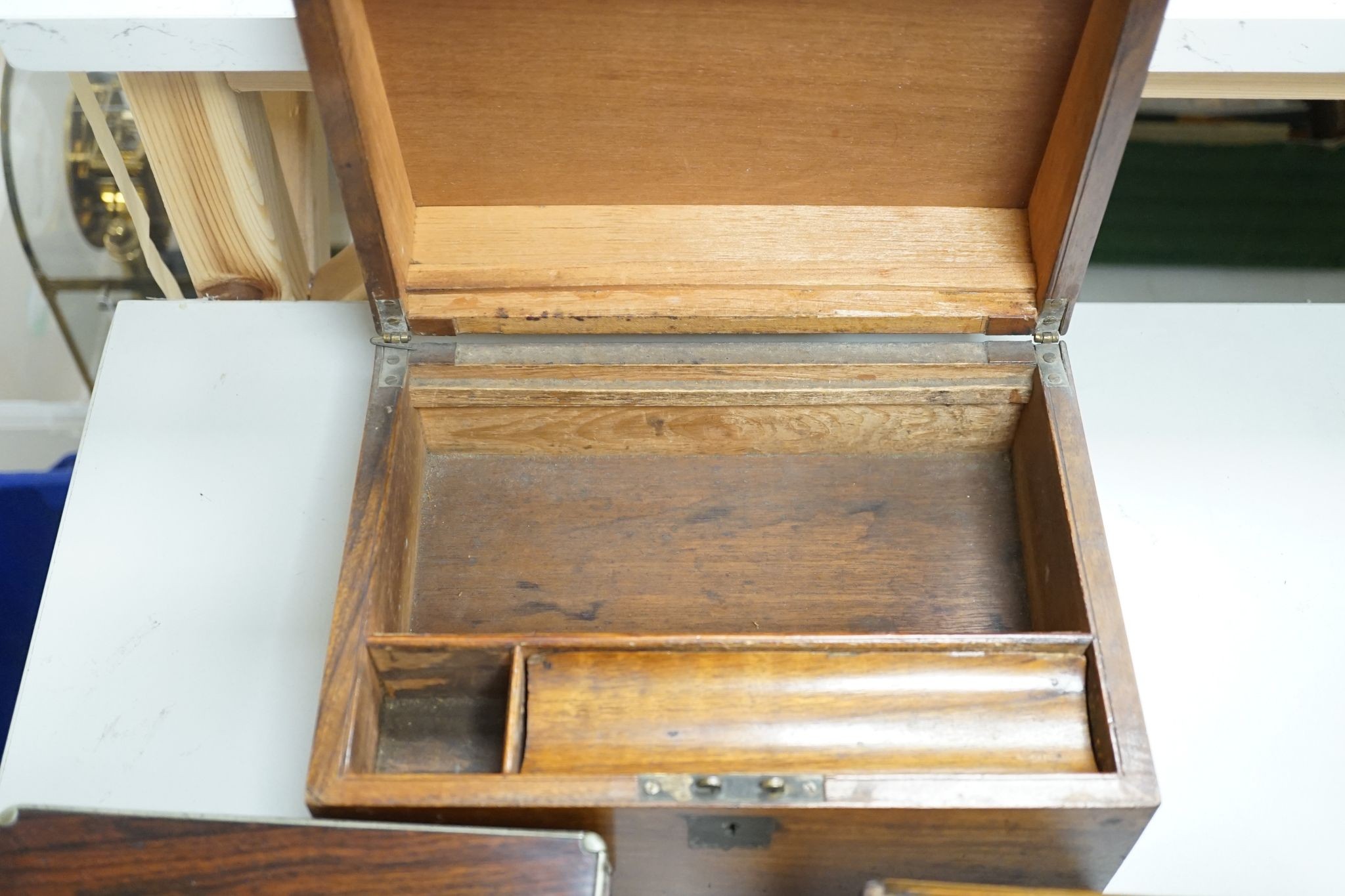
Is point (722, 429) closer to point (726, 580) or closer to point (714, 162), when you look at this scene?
point (726, 580)

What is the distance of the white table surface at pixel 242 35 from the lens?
1.21 m

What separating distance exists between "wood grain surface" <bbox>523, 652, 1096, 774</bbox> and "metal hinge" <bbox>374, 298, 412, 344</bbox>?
399 millimetres

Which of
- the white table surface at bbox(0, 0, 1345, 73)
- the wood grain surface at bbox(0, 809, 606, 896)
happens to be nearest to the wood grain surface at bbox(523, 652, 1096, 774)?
the wood grain surface at bbox(0, 809, 606, 896)

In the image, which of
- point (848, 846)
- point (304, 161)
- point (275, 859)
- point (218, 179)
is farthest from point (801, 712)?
point (304, 161)

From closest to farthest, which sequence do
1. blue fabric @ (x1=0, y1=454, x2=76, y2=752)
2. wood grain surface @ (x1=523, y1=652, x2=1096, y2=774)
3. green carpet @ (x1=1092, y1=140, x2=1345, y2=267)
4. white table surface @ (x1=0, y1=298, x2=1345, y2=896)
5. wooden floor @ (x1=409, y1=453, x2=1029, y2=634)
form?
1. wood grain surface @ (x1=523, y1=652, x2=1096, y2=774)
2. white table surface @ (x1=0, y1=298, x2=1345, y2=896)
3. wooden floor @ (x1=409, y1=453, x2=1029, y2=634)
4. blue fabric @ (x1=0, y1=454, x2=76, y2=752)
5. green carpet @ (x1=1092, y1=140, x2=1345, y2=267)

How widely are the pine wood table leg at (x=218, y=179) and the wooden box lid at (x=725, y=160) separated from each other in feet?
1.09

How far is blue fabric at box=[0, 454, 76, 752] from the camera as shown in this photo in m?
1.53

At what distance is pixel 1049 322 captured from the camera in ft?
4.12

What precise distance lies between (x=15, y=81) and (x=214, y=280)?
808 millimetres

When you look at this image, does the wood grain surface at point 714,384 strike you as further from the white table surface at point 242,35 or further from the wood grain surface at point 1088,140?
the white table surface at point 242,35

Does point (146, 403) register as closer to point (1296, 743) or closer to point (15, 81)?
point (15, 81)

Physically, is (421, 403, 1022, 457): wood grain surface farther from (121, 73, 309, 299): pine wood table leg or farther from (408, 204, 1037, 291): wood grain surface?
(121, 73, 309, 299): pine wood table leg

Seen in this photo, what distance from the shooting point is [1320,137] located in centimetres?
244

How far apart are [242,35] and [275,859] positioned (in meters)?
0.80
